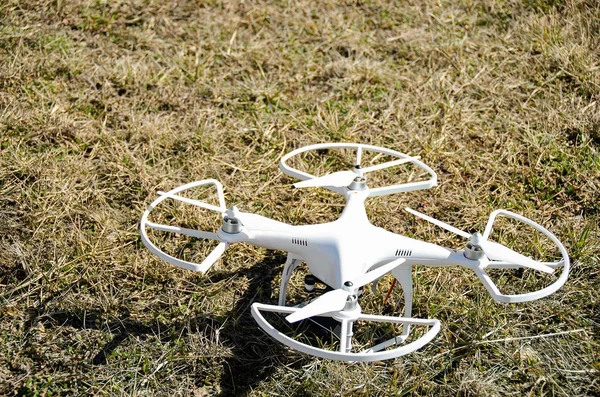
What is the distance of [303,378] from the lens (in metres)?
3.93

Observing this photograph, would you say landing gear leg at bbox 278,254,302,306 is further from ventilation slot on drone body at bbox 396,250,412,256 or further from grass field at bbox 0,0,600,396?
ventilation slot on drone body at bbox 396,250,412,256

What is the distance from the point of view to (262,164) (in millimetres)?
5328

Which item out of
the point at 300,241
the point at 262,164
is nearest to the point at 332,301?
the point at 300,241

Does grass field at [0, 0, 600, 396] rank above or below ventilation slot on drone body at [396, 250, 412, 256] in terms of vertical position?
below

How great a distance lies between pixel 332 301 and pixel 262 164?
7.35 feet

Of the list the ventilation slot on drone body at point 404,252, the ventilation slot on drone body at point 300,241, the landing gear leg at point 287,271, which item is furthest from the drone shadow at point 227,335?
the ventilation slot on drone body at point 404,252

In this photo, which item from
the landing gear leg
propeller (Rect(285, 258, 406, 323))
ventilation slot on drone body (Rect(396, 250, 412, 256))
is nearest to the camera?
propeller (Rect(285, 258, 406, 323))

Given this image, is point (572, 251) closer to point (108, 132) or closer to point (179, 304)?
point (179, 304)

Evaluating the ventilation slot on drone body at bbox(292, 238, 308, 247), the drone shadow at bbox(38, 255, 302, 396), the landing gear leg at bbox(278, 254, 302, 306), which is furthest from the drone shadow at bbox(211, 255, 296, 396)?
the ventilation slot on drone body at bbox(292, 238, 308, 247)

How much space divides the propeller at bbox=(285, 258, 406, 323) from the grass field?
0.74 metres

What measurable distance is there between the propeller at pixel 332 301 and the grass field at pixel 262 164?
0.74 meters

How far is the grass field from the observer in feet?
13.2

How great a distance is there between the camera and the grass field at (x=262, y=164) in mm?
4016

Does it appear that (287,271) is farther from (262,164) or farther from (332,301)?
(262,164)
